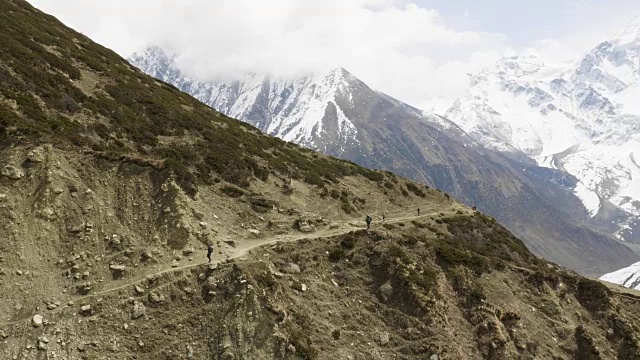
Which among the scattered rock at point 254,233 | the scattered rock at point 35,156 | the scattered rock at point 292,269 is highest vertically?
the scattered rock at point 254,233

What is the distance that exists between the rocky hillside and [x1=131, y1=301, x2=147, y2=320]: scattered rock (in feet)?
0.28

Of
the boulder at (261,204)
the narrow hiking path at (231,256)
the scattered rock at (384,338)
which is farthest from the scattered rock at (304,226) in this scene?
the scattered rock at (384,338)

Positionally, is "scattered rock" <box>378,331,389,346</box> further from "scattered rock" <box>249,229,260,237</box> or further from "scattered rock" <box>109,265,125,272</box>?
"scattered rock" <box>109,265,125,272</box>

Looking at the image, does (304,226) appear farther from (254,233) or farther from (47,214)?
(47,214)

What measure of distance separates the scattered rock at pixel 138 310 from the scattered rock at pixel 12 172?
14.8 meters

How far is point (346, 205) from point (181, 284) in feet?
89.9

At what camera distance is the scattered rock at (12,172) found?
38812 millimetres

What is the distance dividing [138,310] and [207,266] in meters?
6.02

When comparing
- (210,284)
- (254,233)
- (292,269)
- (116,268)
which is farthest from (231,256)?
(116,268)

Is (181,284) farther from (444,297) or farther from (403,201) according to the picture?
(403,201)

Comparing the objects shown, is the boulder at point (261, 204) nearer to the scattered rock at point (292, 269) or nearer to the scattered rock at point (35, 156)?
the scattered rock at point (292, 269)

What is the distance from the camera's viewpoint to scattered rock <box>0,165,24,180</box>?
3881 centimetres

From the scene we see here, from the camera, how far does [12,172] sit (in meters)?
39.1

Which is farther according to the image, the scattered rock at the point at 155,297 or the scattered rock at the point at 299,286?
the scattered rock at the point at 299,286
